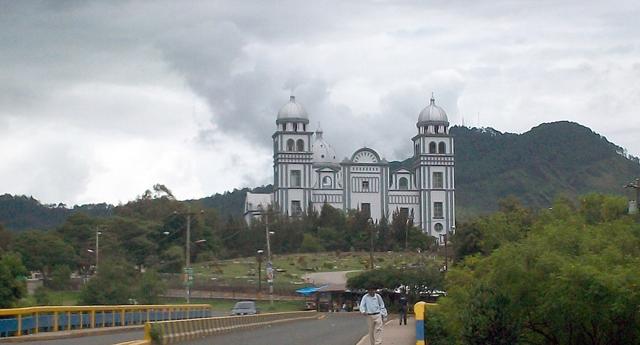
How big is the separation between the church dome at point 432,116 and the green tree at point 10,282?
99.2 m

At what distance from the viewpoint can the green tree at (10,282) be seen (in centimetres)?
4334


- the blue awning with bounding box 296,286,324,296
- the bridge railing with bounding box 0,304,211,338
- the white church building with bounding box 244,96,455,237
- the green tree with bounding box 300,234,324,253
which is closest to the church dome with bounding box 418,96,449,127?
the white church building with bounding box 244,96,455,237

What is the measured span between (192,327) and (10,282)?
1674 centimetres

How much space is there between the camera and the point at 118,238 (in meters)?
91.4

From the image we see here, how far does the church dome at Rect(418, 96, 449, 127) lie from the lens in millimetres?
140375

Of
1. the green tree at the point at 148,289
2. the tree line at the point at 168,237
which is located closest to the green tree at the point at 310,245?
the tree line at the point at 168,237

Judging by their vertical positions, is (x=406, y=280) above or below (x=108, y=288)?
above

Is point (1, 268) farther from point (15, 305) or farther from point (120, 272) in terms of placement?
point (120, 272)

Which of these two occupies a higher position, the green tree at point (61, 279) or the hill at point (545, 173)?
the hill at point (545, 173)

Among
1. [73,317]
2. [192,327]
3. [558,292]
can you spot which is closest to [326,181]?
[73,317]

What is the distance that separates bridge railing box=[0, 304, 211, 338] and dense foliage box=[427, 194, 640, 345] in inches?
474

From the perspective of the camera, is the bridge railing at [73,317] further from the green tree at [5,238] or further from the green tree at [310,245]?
the green tree at [310,245]

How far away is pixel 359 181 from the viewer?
134 m

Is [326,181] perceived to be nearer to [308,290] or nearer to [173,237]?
[173,237]
